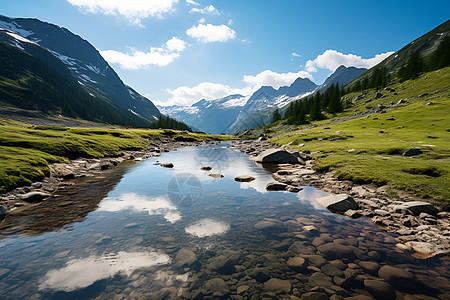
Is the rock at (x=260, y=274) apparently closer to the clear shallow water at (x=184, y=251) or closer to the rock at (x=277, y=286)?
the clear shallow water at (x=184, y=251)

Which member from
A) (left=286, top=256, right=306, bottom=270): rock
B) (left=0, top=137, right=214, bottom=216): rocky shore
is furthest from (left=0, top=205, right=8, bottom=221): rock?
(left=286, top=256, right=306, bottom=270): rock

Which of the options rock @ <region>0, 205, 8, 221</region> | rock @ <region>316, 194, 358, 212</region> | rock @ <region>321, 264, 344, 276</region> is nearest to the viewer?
rock @ <region>321, 264, 344, 276</region>

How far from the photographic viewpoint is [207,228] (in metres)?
11.0

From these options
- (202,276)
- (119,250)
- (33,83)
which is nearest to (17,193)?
(119,250)

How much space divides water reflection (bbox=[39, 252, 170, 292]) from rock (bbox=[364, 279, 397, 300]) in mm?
7886

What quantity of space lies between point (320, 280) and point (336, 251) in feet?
7.73

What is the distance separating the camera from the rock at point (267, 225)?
35.9 feet

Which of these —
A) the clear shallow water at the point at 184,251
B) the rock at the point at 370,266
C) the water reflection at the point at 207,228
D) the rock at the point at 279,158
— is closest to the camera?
the clear shallow water at the point at 184,251

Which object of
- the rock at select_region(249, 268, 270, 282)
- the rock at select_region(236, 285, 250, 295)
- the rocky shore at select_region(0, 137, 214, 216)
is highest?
the rocky shore at select_region(0, 137, 214, 216)

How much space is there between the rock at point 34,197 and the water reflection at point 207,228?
42.0ft

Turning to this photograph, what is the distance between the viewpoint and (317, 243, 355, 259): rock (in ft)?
27.2

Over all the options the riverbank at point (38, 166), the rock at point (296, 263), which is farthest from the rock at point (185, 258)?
the riverbank at point (38, 166)

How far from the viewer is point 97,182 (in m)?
20.2

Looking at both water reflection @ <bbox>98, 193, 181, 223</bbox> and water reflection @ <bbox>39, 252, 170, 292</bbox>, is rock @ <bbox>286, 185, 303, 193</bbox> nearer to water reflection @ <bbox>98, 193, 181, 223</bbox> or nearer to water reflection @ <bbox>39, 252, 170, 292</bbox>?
water reflection @ <bbox>98, 193, 181, 223</bbox>
